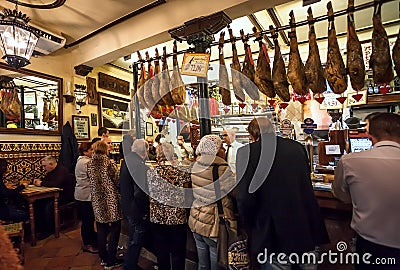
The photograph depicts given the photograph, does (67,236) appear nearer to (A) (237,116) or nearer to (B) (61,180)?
(B) (61,180)

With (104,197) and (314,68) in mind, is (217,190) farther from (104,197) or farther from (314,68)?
(104,197)

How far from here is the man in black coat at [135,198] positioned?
266 centimetres

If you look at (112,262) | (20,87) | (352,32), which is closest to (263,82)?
(352,32)

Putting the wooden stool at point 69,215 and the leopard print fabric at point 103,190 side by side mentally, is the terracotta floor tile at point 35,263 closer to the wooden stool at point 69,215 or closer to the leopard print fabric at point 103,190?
the leopard print fabric at point 103,190

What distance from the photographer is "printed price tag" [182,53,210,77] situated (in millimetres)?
2746

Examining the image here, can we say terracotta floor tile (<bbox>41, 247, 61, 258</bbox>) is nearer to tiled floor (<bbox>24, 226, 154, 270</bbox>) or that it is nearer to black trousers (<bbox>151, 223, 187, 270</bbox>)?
tiled floor (<bbox>24, 226, 154, 270</bbox>)

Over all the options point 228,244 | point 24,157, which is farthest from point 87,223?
point 228,244

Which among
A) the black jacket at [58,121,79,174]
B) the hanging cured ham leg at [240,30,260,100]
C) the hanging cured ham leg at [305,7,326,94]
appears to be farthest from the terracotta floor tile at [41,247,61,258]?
the hanging cured ham leg at [305,7,326,94]

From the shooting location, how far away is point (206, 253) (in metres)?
2.34

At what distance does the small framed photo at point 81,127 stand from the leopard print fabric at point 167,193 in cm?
367

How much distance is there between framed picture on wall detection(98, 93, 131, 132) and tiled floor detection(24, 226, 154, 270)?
2805 millimetres

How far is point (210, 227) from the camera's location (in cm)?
216

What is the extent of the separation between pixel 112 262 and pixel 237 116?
3.58 m

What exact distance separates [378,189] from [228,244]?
1.12 meters
